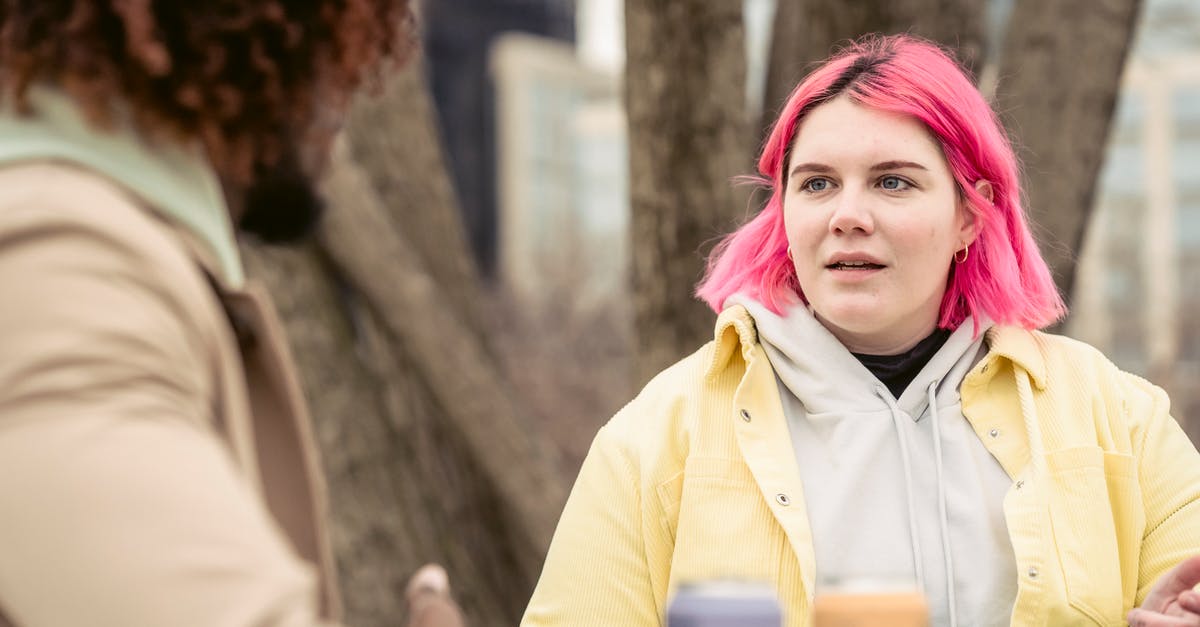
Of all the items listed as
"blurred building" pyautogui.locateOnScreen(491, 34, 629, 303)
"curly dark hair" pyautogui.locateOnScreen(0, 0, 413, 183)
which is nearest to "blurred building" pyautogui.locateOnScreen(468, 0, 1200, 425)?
"blurred building" pyautogui.locateOnScreen(491, 34, 629, 303)

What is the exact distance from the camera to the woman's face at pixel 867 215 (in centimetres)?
276

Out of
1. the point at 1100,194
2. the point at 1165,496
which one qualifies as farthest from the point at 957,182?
the point at 1100,194

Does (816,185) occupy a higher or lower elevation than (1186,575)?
higher

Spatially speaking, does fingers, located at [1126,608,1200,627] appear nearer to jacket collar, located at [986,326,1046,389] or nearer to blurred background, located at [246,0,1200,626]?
jacket collar, located at [986,326,1046,389]

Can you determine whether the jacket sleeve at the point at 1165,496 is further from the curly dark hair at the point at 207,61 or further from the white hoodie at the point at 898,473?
the curly dark hair at the point at 207,61

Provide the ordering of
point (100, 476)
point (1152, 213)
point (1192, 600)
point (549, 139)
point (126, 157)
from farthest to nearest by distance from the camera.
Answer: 1. point (549, 139)
2. point (1152, 213)
3. point (1192, 600)
4. point (126, 157)
5. point (100, 476)

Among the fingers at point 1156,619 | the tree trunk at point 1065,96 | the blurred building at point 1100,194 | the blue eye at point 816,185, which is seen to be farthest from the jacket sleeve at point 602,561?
the blurred building at point 1100,194

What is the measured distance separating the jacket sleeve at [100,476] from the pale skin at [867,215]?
1465 mm

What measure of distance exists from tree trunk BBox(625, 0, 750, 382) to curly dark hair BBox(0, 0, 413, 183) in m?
2.29

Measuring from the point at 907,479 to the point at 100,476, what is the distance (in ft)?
5.19

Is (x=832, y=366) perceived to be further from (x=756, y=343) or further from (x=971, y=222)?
(x=971, y=222)

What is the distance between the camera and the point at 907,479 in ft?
8.83

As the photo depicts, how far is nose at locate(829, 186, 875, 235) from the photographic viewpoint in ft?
8.92

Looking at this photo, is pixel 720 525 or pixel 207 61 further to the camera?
pixel 720 525
